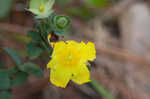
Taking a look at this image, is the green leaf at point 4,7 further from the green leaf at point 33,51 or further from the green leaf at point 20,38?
the green leaf at point 33,51

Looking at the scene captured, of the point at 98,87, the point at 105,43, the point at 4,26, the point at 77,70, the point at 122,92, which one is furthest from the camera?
the point at 105,43

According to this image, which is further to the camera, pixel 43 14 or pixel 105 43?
pixel 105 43

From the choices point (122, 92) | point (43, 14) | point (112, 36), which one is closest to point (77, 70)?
point (43, 14)

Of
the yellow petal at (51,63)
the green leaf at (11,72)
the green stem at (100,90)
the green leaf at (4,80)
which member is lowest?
the green stem at (100,90)

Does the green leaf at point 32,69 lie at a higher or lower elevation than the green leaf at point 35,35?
lower

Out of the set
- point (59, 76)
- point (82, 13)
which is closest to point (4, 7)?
point (82, 13)

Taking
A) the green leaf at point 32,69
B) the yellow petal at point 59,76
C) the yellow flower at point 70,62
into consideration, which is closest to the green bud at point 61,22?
the yellow flower at point 70,62

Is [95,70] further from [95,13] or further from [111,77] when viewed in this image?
[95,13]
